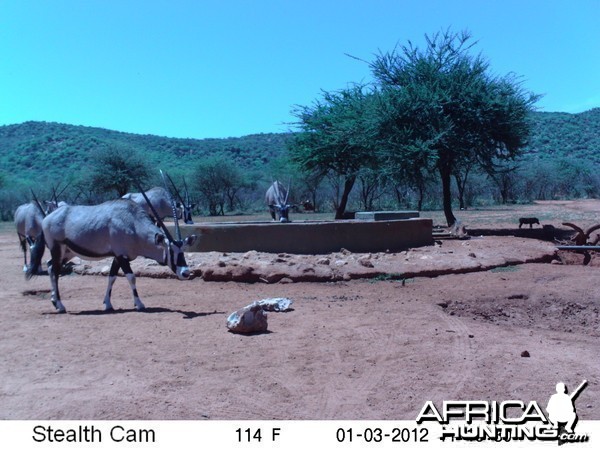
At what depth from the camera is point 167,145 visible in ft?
255

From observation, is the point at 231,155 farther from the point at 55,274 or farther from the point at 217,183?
the point at 55,274

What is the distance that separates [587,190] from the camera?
55.2m

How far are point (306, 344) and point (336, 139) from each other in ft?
63.5

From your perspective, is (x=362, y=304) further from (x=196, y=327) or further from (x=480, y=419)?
(x=480, y=419)

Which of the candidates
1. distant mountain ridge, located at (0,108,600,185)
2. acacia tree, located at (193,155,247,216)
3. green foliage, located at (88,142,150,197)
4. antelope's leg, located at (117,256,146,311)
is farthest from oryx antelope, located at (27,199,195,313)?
distant mountain ridge, located at (0,108,600,185)

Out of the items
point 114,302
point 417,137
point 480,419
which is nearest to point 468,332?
point 480,419

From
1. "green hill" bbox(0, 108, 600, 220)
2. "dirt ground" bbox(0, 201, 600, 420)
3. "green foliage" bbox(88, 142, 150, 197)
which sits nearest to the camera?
"dirt ground" bbox(0, 201, 600, 420)

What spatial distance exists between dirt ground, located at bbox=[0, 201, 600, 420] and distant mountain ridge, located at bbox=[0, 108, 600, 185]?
52.4 metres

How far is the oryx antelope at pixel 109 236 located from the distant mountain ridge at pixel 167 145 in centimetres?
5275

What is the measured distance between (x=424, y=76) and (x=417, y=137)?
2605 mm

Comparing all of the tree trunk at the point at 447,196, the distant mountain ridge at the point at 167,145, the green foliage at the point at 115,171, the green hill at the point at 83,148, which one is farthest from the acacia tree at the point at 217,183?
the tree trunk at the point at 447,196

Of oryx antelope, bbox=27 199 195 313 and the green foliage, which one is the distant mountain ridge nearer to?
the green foliage

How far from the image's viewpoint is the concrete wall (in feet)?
48.4

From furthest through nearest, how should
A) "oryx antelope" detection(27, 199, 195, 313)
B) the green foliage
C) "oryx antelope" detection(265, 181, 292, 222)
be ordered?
the green foliage < "oryx antelope" detection(265, 181, 292, 222) < "oryx antelope" detection(27, 199, 195, 313)
